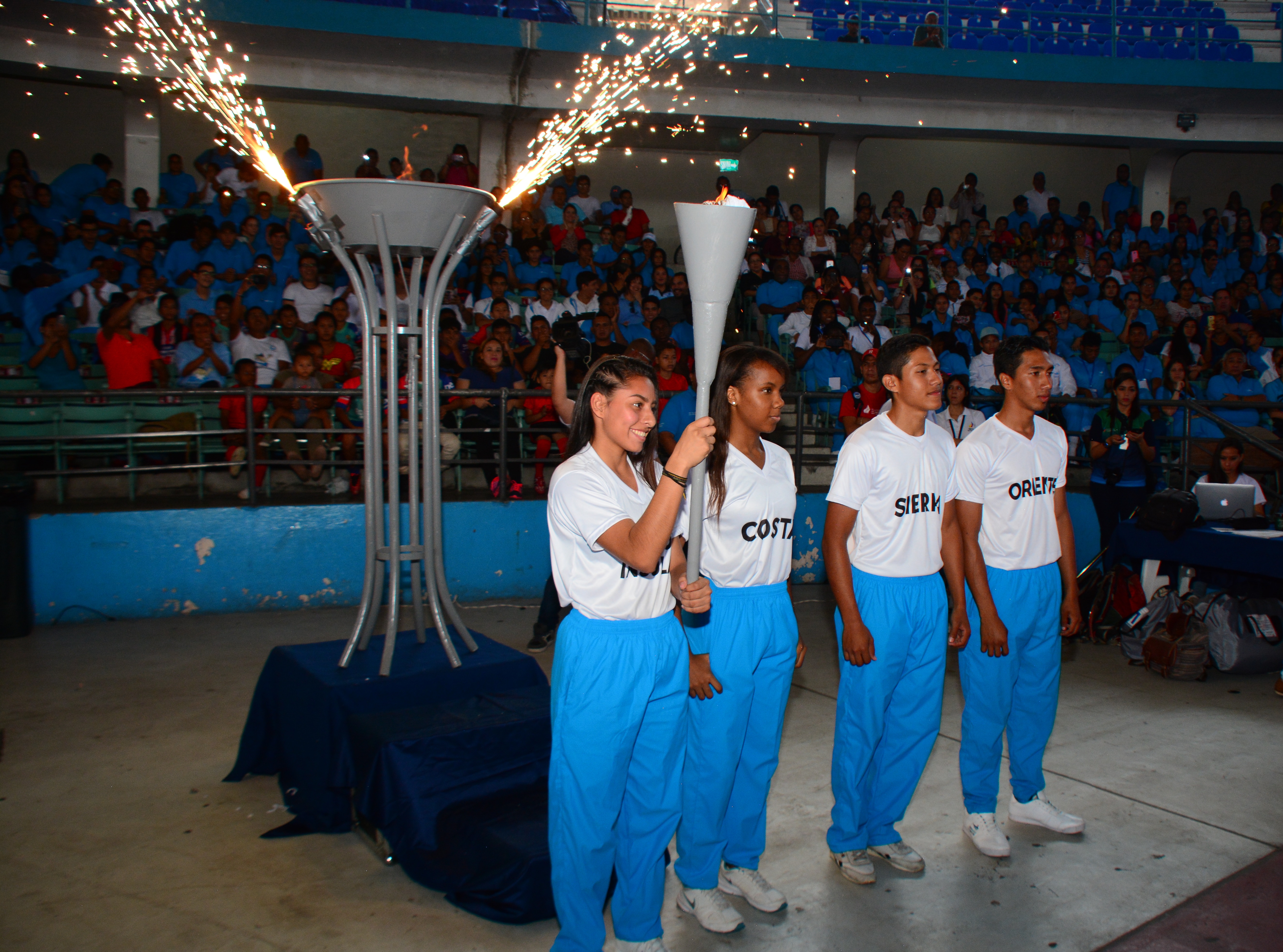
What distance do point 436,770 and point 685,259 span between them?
6.59 feet

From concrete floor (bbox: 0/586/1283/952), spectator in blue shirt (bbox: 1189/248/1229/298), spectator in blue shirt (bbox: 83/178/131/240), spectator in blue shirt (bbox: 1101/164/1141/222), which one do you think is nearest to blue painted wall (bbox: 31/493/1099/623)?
concrete floor (bbox: 0/586/1283/952)

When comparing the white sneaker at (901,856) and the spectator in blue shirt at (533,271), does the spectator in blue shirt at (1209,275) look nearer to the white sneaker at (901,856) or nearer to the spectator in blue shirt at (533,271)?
the spectator in blue shirt at (533,271)

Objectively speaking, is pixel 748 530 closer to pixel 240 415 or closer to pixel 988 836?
pixel 988 836

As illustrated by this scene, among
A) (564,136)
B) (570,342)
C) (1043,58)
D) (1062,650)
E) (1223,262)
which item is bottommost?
(1062,650)

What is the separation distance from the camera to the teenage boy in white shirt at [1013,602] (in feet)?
12.1

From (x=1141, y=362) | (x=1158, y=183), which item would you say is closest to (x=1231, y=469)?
(x=1141, y=362)

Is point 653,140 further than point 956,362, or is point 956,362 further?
point 653,140

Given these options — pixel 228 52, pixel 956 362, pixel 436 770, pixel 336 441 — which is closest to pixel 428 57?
pixel 228 52

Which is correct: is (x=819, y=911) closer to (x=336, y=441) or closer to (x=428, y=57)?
(x=336, y=441)

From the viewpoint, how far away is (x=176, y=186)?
12.0m

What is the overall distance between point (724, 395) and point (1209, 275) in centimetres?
1352

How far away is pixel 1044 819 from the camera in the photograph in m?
3.81

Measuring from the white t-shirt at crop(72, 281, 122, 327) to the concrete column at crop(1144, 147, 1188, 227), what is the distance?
1445 centimetres

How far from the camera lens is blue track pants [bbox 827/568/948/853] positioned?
3.37 m
